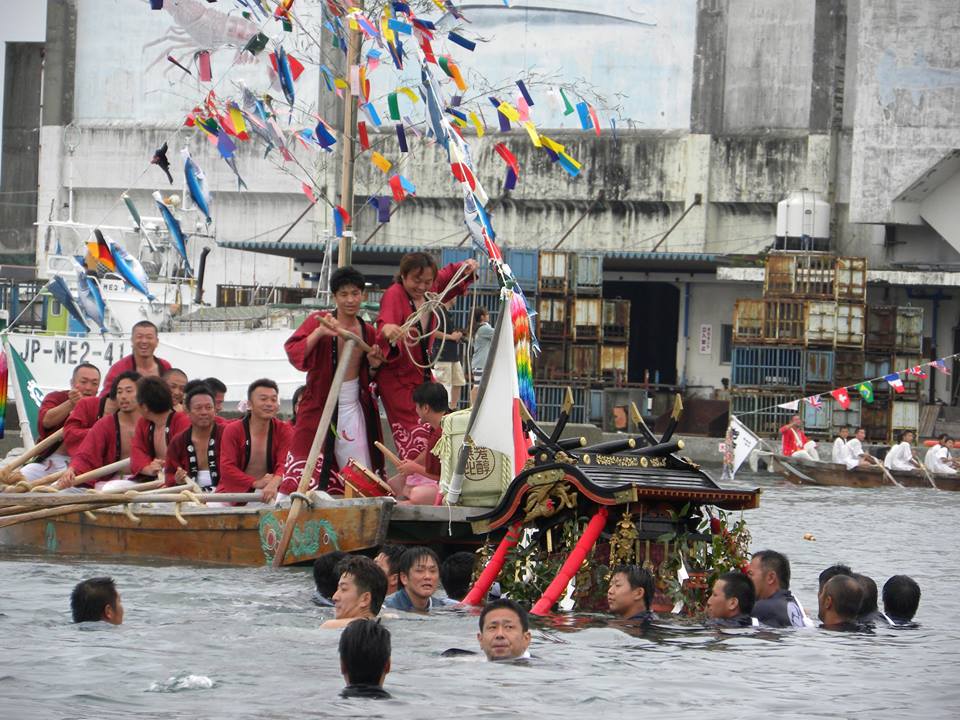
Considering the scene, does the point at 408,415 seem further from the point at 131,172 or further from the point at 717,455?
the point at 131,172

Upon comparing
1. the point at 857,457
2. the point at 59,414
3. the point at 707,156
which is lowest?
the point at 857,457

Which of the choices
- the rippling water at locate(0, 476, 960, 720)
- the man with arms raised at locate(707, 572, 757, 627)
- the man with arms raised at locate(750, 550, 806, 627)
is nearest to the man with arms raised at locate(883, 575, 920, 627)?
the rippling water at locate(0, 476, 960, 720)

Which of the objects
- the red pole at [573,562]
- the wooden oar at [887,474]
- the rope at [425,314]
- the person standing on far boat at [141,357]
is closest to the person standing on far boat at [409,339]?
the rope at [425,314]

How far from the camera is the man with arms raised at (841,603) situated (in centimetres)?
1078

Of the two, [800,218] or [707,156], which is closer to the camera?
[800,218]

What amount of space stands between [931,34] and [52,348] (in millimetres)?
18928

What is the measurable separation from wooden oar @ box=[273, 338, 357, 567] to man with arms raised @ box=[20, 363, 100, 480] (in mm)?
3068

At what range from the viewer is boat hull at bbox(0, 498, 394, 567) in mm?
12484

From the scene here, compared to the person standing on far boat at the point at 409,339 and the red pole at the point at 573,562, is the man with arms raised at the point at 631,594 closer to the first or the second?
the red pole at the point at 573,562

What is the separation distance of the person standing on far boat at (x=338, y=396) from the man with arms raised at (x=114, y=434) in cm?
168

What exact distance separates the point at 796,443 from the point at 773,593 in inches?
800

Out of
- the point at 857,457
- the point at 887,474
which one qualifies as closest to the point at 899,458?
the point at 887,474

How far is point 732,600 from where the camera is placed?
10.5 m

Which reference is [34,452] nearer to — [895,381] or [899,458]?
[899,458]
